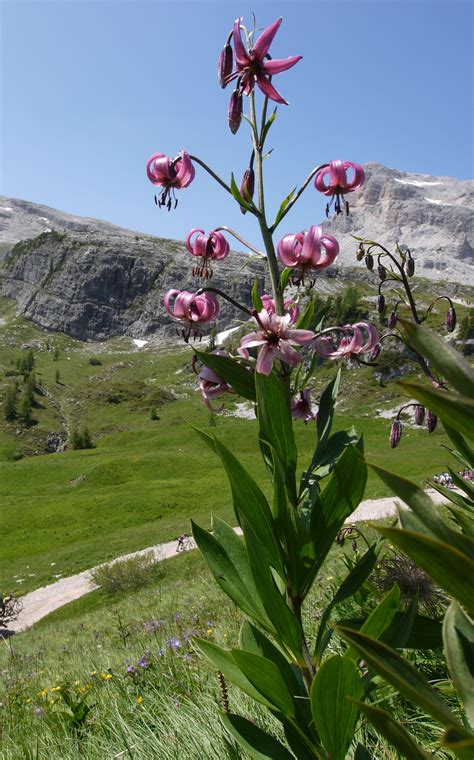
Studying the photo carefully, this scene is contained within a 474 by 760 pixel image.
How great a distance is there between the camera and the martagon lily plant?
1393 mm

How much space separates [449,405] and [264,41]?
191 cm

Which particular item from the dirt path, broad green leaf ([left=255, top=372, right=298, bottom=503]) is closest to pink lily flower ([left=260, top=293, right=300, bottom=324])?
broad green leaf ([left=255, top=372, right=298, bottom=503])

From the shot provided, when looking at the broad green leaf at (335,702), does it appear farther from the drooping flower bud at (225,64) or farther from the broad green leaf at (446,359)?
the drooping flower bud at (225,64)

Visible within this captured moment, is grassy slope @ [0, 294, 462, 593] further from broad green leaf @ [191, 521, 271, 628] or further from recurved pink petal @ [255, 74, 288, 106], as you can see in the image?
recurved pink petal @ [255, 74, 288, 106]

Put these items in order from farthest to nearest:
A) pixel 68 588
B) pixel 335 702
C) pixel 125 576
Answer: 1. pixel 68 588
2. pixel 125 576
3. pixel 335 702

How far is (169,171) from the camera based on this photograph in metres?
2.40

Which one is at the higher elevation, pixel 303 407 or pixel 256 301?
pixel 256 301

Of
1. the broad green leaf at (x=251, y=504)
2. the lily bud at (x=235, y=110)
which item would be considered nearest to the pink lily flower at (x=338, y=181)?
the lily bud at (x=235, y=110)

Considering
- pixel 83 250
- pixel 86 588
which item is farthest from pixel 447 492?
pixel 83 250

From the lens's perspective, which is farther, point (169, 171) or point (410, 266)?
point (410, 266)

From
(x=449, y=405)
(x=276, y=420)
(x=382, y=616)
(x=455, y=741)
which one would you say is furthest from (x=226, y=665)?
(x=449, y=405)

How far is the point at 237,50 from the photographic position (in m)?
2.09

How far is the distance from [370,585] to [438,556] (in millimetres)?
2119

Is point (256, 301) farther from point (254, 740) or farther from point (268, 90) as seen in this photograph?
point (254, 740)
